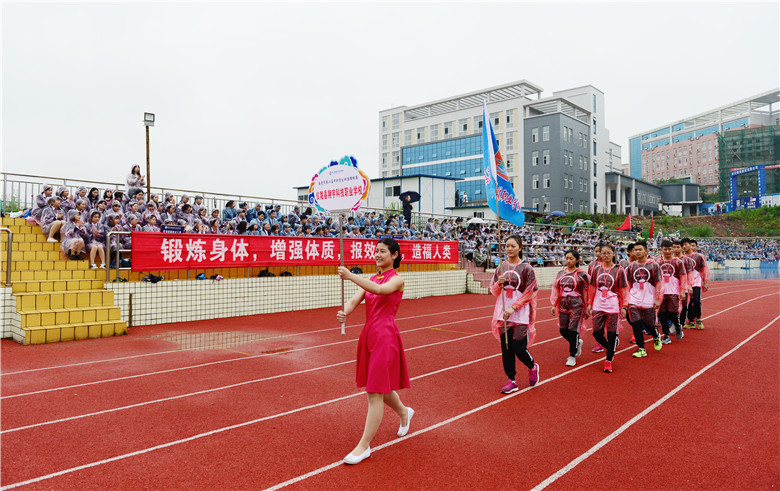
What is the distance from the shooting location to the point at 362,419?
14.7 ft

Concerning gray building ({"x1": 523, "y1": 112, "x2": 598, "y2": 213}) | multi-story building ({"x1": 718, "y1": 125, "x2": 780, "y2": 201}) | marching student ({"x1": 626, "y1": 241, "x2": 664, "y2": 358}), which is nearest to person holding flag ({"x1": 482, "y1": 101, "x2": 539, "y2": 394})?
marching student ({"x1": 626, "y1": 241, "x2": 664, "y2": 358})

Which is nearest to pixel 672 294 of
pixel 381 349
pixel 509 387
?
pixel 509 387

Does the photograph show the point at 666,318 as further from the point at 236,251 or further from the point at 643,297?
the point at 236,251

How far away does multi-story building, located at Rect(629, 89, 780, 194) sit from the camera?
88188mm

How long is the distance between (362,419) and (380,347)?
3.92 feet

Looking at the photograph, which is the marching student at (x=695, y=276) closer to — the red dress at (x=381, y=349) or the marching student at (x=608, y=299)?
the marching student at (x=608, y=299)

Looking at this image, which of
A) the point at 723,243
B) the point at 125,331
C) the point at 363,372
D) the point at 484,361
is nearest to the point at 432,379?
the point at 484,361

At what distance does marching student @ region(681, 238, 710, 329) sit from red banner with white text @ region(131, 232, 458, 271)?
312 inches

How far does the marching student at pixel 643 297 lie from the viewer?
7.48m

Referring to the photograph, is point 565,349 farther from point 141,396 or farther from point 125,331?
point 125,331

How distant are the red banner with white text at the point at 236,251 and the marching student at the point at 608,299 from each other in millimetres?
7917

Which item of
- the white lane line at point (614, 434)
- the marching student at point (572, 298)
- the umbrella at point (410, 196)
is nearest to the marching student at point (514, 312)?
→ the white lane line at point (614, 434)

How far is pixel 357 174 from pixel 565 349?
4817 millimetres

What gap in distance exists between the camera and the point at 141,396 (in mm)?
5148
